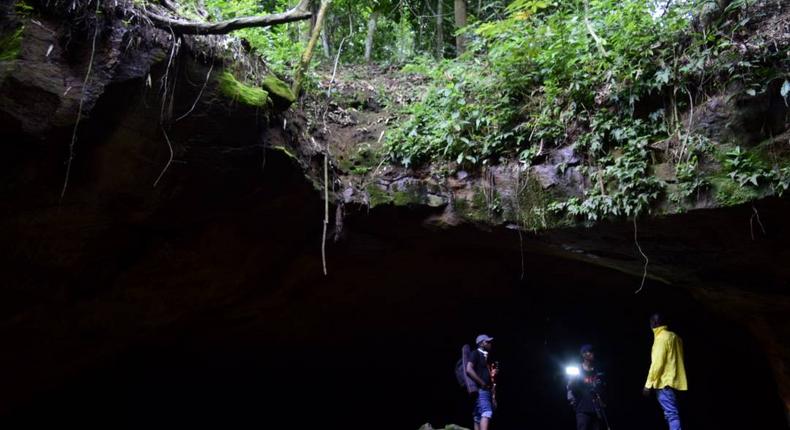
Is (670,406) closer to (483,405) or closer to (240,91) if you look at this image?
(483,405)

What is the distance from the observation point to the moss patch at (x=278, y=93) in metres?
5.18

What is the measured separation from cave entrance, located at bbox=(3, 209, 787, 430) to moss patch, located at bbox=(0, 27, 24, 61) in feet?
9.11

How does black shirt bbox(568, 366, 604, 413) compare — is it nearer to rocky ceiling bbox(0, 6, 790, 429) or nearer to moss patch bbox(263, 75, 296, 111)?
rocky ceiling bbox(0, 6, 790, 429)

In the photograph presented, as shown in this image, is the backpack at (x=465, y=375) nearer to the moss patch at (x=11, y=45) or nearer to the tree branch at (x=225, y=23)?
the tree branch at (x=225, y=23)

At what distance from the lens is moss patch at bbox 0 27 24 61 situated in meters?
3.63

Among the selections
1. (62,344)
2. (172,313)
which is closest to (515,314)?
(172,313)

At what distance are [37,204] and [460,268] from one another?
19.5 feet

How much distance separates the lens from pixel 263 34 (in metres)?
7.78

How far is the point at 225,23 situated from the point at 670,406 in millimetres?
5877

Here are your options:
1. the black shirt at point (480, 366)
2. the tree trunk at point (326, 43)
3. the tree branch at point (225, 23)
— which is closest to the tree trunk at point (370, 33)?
the tree trunk at point (326, 43)

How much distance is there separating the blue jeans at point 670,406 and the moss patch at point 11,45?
22.4 feet

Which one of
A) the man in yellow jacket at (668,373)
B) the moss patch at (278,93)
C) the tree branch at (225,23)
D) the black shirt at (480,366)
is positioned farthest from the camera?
the black shirt at (480,366)

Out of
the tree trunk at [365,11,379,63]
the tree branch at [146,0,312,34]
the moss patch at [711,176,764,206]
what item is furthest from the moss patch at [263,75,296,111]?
the tree trunk at [365,11,379,63]

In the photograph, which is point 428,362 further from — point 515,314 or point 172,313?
point 172,313
